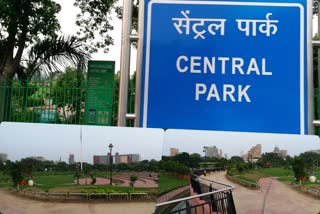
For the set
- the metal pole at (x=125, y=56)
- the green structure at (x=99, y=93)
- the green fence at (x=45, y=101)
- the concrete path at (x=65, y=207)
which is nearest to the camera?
the concrete path at (x=65, y=207)

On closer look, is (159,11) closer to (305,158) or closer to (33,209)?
(305,158)

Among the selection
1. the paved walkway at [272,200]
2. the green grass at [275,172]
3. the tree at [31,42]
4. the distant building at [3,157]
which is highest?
the tree at [31,42]

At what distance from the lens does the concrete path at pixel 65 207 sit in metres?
1.86

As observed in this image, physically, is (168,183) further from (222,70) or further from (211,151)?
(222,70)

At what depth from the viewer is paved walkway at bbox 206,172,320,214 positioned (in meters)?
1.90

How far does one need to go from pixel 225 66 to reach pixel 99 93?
272 centimetres

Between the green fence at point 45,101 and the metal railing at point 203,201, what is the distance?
3390 millimetres

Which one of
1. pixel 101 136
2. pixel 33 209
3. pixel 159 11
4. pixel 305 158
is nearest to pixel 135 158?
pixel 101 136

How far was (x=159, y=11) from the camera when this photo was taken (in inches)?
107

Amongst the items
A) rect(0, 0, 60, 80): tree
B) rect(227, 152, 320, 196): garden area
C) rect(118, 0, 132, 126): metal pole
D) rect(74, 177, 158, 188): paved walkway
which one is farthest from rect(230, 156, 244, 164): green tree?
rect(0, 0, 60, 80): tree

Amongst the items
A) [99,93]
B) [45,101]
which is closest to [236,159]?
[99,93]

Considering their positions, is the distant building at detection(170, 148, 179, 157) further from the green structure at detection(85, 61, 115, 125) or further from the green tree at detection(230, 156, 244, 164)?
the green structure at detection(85, 61, 115, 125)

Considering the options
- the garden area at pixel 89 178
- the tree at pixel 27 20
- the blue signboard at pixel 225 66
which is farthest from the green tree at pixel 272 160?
the tree at pixel 27 20

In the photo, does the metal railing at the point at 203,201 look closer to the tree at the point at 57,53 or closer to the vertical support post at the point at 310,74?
the vertical support post at the point at 310,74
